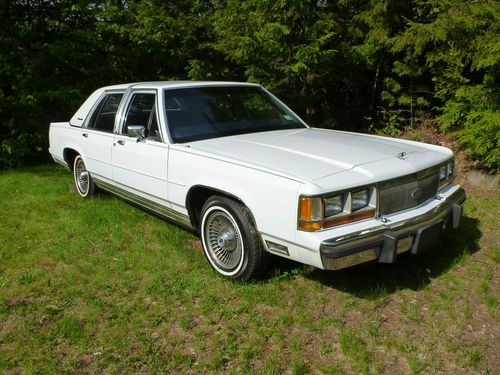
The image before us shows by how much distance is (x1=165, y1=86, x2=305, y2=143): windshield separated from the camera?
4.21 metres

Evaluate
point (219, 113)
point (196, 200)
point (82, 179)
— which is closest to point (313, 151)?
point (196, 200)

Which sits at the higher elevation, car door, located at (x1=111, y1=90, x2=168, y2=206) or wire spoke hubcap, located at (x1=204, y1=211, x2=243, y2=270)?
car door, located at (x1=111, y1=90, x2=168, y2=206)

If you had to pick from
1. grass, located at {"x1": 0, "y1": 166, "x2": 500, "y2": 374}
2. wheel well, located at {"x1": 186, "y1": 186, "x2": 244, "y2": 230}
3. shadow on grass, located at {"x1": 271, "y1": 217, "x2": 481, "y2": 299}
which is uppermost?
A: wheel well, located at {"x1": 186, "y1": 186, "x2": 244, "y2": 230}

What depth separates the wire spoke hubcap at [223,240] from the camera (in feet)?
11.9

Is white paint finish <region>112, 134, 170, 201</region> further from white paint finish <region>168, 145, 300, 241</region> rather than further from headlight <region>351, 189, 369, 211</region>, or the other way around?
headlight <region>351, 189, 369, 211</region>

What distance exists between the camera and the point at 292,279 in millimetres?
3709

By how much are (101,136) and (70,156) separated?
154 cm

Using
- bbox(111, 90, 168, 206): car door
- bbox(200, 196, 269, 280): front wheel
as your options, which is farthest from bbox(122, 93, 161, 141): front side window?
bbox(200, 196, 269, 280): front wheel

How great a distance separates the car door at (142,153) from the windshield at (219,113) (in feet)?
0.66

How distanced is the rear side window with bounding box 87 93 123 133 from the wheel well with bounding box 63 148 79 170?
881 mm

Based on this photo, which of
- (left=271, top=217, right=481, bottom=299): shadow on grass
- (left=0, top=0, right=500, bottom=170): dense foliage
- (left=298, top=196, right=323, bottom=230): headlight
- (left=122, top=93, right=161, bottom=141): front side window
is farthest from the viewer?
(left=0, top=0, right=500, bottom=170): dense foliage

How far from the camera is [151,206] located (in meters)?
4.58

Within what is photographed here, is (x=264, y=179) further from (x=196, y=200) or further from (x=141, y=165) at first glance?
(x=141, y=165)

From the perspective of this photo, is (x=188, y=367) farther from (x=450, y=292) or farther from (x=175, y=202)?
(x=450, y=292)
